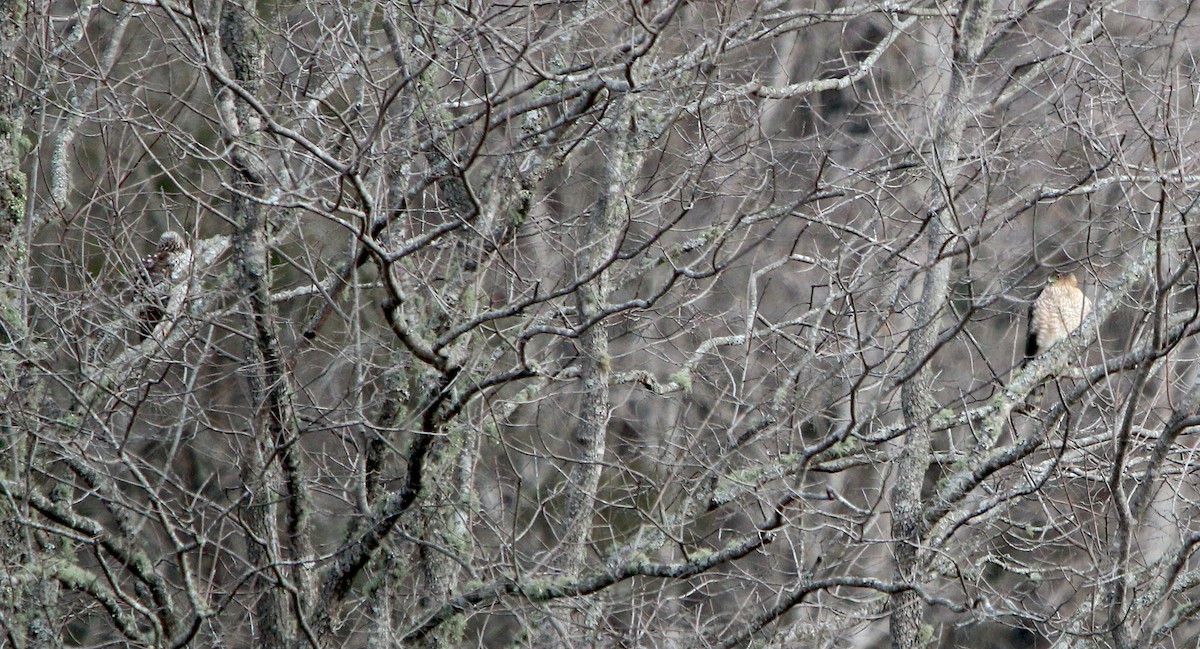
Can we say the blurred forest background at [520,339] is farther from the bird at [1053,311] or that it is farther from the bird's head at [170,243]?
the bird at [1053,311]

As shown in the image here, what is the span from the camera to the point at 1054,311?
26.0 feet

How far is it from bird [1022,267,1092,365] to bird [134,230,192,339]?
503 cm

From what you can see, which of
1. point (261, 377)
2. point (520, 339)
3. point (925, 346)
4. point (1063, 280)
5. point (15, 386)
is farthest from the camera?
point (1063, 280)

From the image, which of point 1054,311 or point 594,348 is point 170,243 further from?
point 1054,311

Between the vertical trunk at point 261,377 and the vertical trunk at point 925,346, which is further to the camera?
the vertical trunk at point 925,346

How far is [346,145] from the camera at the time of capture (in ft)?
16.5

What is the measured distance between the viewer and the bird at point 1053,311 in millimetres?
7844

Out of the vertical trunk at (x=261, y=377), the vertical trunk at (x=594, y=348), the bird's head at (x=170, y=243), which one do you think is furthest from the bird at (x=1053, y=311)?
the bird's head at (x=170, y=243)

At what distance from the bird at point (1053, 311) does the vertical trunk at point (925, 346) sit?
6.31 ft

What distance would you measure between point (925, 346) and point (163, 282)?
3.43m

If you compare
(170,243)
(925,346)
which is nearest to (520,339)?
(925,346)

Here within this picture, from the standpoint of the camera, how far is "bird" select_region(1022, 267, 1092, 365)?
25.7ft

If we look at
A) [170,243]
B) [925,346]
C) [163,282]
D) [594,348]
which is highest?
[170,243]

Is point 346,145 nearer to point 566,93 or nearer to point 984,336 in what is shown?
point 566,93
